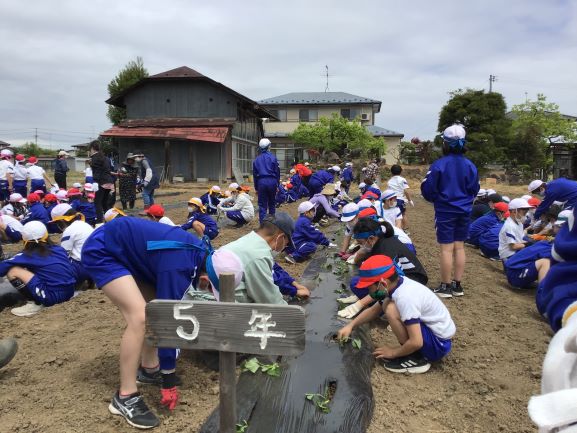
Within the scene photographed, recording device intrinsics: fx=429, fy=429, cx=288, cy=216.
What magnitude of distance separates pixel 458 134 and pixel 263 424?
3.91m

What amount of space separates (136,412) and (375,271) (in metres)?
1.92

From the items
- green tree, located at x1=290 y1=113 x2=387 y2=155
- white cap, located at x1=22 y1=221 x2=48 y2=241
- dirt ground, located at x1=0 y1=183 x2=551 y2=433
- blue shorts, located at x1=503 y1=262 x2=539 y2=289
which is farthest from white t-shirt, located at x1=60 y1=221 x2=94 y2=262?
green tree, located at x1=290 y1=113 x2=387 y2=155

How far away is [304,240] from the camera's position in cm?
711

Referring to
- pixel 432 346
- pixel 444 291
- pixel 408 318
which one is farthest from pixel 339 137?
pixel 408 318

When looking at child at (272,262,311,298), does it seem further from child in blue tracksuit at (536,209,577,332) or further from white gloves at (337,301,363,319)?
child in blue tracksuit at (536,209,577,332)

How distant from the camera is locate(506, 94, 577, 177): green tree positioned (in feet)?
87.0

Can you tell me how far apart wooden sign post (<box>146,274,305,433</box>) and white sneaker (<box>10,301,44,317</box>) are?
143 inches

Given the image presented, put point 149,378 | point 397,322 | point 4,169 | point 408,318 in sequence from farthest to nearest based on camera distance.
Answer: point 4,169 < point 397,322 < point 408,318 < point 149,378

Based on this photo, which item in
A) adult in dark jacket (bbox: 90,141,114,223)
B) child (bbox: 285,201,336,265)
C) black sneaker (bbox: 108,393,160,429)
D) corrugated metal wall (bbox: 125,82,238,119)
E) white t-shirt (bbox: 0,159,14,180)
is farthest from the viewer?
corrugated metal wall (bbox: 125,82,238,119)

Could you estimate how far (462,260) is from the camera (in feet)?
16.4

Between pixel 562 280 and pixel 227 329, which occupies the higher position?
pixel 562 280

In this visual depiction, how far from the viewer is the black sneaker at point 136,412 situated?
2.66 metres

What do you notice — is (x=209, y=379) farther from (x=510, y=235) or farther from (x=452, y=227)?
(x=510, y=235)

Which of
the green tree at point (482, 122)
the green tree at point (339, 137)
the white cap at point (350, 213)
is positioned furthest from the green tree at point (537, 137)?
the white cap at point (350, 213)
